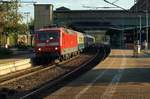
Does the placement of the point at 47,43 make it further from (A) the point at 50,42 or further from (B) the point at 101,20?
(B) the point at 101,20

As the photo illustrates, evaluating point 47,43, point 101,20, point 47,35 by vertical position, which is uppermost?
point 101,20

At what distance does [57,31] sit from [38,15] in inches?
2340

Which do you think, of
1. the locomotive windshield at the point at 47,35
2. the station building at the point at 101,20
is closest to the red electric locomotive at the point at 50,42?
the locomotive windshield at the point at 47,35

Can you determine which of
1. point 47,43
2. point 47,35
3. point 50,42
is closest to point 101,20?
point 47,35

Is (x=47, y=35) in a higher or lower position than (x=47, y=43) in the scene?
higher

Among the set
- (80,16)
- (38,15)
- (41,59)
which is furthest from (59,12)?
(41,59)

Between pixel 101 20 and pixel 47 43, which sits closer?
pixel 47 43

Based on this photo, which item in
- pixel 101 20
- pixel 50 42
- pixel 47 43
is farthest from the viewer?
pixel 101 20

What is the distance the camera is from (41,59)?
151 feet

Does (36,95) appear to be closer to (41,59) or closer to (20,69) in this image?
(20,69)

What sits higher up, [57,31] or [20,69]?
[57,31]

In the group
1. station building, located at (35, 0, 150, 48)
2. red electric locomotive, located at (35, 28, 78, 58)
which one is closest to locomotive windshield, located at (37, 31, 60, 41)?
red electric locomotive, located at (35, 28, 78, 58)

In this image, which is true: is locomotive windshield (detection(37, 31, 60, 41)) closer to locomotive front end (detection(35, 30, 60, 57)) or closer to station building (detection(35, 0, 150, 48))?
locomotive front end (detection(35, 30, 60, 57))

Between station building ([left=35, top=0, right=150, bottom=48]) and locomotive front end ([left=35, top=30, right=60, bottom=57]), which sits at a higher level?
station building ([left=35, top=0, right=150, bottom=48])
